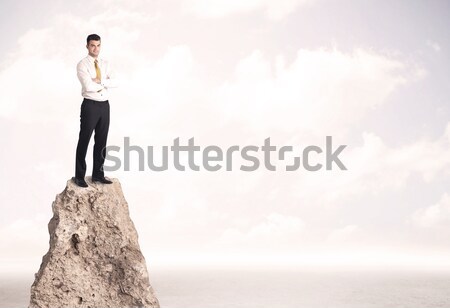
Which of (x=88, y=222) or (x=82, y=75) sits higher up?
(x=82, y=75)

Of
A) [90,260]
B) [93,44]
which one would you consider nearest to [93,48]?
[93,44]

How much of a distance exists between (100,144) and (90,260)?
2338mm

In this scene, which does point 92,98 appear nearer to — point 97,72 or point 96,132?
point 97,72

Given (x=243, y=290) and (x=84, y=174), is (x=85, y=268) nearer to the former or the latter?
(x=84, y=174)

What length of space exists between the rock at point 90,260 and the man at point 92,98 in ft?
1.74

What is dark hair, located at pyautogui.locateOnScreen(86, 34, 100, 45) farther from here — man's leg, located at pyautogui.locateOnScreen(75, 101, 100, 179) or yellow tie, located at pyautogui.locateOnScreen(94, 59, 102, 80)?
man's leg, located at pyautogui.locateOnScreen(75, 101, 100, 179)

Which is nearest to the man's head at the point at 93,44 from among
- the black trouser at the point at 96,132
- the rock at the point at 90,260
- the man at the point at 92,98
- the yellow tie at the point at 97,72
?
the man at the point at 92,98

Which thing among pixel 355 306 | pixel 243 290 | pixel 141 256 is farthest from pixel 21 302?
pixel 141 256

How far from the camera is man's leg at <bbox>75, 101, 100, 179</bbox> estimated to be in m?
10.7

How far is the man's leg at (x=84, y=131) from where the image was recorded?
1070cm

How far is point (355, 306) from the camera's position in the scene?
25.7 metres

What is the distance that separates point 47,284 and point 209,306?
14.7 m

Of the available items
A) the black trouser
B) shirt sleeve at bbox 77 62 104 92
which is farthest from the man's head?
the black trouser

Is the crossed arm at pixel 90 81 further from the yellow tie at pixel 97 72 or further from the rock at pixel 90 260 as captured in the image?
the rock at pixel 90 260
